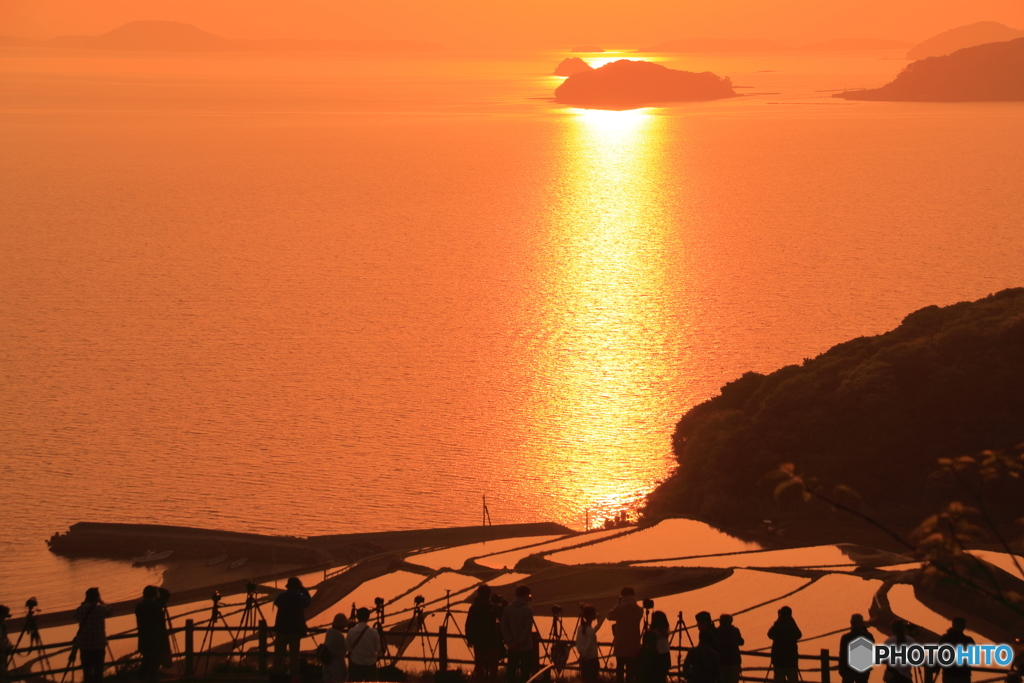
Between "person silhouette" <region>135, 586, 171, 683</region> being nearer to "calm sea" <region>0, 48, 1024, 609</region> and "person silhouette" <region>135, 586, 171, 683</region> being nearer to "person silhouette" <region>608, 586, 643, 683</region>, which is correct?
"person silhouette" <region>608, 586, 643, 683</region>

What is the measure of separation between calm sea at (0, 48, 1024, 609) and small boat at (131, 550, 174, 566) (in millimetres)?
402

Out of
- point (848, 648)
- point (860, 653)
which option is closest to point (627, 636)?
point (848, 648)

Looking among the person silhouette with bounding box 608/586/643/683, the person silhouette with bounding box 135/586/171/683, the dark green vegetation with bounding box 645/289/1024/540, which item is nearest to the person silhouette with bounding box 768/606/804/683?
the person silhouette with bounding box 608/586/643/683

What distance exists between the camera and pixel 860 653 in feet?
36.6

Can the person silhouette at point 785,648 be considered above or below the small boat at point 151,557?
above

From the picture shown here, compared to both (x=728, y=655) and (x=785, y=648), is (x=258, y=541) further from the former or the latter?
(x=728, y=655)

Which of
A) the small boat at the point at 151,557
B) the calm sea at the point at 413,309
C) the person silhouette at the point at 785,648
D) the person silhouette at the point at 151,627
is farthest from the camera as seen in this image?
the calm sea at the point at 413,309

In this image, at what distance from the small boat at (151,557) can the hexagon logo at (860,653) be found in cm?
2461

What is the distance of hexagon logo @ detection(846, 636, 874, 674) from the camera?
11.1 metres

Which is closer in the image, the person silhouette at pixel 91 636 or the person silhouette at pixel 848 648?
the person silhouette at pixel 848 648

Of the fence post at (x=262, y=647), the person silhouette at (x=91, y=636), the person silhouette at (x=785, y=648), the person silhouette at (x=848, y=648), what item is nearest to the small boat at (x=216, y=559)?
the fence post at (x=262, y=647)

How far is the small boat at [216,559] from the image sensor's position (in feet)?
102

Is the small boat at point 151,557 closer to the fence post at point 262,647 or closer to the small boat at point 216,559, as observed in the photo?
the small boat at point 216,559

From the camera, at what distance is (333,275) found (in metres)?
77.9
